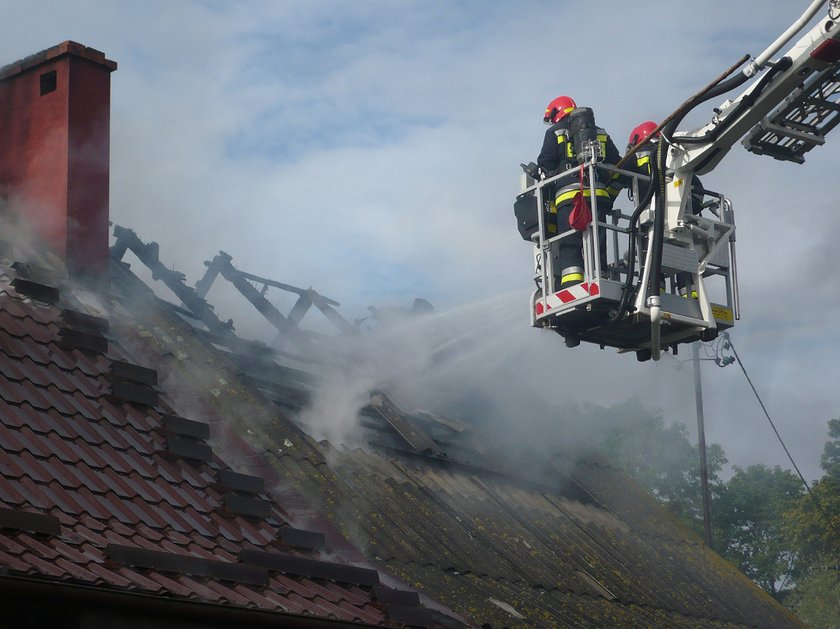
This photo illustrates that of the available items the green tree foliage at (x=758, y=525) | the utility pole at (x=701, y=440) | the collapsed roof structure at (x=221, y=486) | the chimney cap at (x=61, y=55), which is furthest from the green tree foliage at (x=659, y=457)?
the chimney cap at (x=61, y=55)

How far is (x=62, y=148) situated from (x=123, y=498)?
12.7 feet

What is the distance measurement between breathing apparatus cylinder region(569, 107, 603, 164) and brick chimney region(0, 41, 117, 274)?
3.82 m

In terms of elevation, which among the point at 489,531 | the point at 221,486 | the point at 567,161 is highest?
the point at 567,161

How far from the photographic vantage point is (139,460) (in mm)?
7406

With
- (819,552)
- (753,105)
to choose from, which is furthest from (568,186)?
(819,552)

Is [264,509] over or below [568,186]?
below

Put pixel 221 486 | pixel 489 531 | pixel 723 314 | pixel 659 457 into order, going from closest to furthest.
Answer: pixel 221 486, pixel 723 314, pixel 489 531, pixel 659 457

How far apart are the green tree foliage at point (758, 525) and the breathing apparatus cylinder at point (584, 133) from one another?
38637 millimetres

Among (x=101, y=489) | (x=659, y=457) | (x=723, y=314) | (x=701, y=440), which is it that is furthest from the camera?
(x=659, y=457)

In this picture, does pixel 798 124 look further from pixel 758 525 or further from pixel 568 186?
pixel 758 525

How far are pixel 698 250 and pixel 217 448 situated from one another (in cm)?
454

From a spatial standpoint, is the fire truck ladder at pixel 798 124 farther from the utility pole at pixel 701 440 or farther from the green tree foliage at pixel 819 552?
the green tree foliage at pixel 819 552

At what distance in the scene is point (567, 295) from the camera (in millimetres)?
10086

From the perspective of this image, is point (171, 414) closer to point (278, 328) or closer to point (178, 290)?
point (178, 290)
